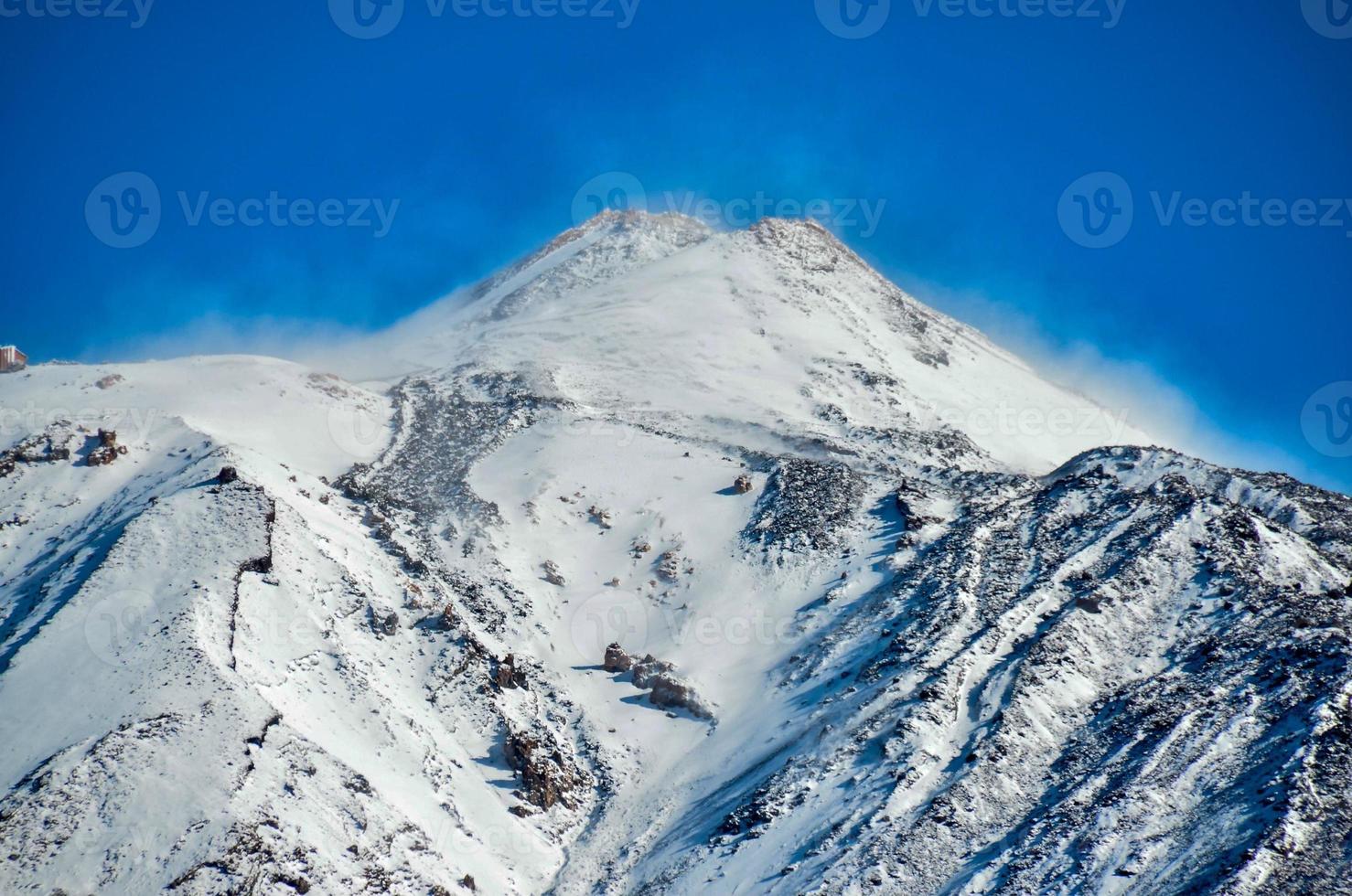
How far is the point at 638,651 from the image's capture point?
58.0m

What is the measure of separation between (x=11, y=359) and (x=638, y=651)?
56912mm

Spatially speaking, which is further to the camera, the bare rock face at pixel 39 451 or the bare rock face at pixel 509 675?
the bare rock face at pixel 39 451

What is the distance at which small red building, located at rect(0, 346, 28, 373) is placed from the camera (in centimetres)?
8269

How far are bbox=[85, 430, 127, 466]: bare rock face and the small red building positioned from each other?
21.8m

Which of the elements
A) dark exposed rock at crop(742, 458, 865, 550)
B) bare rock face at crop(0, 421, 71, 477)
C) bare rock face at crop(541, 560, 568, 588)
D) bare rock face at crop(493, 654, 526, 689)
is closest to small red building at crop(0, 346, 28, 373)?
bare rock face at crop(0, 421, 71, 477)

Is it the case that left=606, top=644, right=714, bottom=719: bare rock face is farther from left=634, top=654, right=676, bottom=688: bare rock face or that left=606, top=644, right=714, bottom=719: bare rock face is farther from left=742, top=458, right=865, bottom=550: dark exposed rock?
left=742, top=458, right=865, bottom=550: dark exposed rock

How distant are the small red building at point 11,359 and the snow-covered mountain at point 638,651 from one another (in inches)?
160

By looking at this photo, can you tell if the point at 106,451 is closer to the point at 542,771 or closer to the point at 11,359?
the point at 11,359

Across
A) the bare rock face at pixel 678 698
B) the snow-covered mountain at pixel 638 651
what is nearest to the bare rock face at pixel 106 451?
the snow-covered mountain at pixel 638 651

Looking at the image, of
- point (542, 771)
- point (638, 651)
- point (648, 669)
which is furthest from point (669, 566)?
point (542, 771)

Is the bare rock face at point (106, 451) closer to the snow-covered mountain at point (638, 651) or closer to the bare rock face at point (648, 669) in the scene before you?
the snow-covered mountain at point (638, 651)

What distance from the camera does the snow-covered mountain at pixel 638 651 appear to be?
129ft

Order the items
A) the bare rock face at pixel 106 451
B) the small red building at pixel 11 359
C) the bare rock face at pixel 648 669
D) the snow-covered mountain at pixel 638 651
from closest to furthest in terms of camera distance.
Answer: the snow-covered mountain at pixel 638 651 < the bare rock face at pixel 648 669 < the bare rock face at pixel 106 451 < the small red building at pixel 11 359

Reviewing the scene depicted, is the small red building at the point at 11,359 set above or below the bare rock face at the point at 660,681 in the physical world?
below
